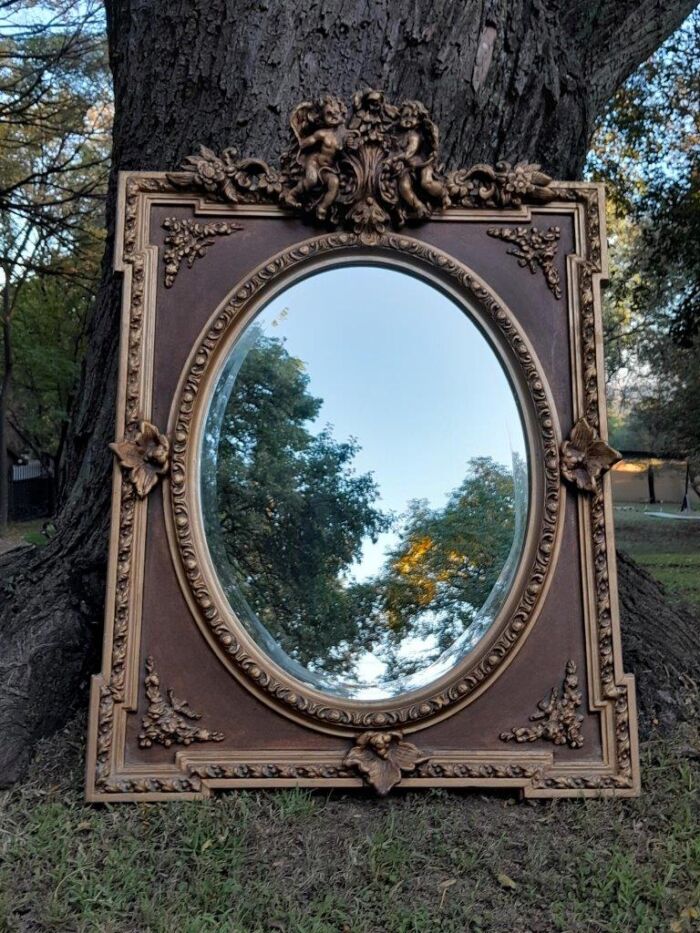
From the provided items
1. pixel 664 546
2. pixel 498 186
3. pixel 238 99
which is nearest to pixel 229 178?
pixel 238 99

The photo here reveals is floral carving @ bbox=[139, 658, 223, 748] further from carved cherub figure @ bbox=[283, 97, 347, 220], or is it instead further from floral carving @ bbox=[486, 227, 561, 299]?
floral carving @ bbox=[486, 227, 561, 299]

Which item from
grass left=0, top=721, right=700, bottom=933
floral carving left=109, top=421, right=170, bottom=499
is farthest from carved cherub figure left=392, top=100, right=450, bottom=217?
grass left=0, top=721, right=700, bottom=933

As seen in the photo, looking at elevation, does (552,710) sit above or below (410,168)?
below

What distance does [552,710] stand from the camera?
2344 millimetres

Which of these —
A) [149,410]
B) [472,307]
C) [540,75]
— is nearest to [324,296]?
[472,307]

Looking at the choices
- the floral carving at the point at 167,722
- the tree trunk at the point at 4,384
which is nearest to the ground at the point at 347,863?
the floral carving at the point at 167,722

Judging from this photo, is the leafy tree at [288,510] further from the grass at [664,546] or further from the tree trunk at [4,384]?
the tree trunk at [4,384]

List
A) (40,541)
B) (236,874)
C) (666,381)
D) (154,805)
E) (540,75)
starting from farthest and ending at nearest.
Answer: (666,381), (40,541), (540,75), (154,805), (236,874)

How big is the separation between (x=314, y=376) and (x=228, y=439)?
14.0 inches

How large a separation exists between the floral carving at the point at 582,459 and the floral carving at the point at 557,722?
0.63m

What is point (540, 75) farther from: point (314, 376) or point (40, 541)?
point (40, 541)

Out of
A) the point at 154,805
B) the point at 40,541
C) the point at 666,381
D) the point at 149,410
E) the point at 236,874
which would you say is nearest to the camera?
the point at 236,874

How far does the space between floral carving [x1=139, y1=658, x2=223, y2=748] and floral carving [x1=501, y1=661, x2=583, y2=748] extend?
3.15 ft

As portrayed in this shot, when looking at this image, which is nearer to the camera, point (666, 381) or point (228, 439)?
point (228, 439)
